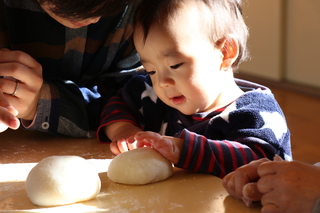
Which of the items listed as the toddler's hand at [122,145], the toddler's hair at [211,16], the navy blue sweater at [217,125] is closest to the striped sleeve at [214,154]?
the navy blue sweater at [217,125]

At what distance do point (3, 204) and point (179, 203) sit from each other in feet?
0.80

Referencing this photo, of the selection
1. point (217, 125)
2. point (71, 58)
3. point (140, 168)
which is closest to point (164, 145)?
point (140, 168)

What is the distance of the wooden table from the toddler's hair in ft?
0.88

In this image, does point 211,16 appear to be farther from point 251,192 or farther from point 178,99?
point 251,192

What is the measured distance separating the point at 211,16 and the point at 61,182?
0.45 m

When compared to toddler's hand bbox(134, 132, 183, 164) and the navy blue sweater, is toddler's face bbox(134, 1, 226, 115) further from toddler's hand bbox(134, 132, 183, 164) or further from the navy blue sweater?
toddler's hand bbox(134, 132, 183, 164)

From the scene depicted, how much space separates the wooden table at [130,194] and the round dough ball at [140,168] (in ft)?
0.03

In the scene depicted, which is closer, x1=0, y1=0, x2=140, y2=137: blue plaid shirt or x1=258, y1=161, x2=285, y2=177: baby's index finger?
x1=258, y1=161, x2=285, y2=177: baby's index finger

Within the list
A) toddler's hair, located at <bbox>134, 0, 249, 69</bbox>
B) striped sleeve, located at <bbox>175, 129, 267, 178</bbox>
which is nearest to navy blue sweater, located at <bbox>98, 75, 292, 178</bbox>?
striped sleeve, located at <bbox>175, 129, 267, 178</bbox>

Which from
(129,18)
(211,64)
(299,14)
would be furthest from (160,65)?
(299,14)

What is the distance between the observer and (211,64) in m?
1.04

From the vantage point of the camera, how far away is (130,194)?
0.76 m

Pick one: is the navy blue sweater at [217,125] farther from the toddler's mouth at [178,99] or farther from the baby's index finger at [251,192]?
the baby's index finger at [251,192]

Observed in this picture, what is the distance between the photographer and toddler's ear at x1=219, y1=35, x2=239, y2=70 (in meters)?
1.05
